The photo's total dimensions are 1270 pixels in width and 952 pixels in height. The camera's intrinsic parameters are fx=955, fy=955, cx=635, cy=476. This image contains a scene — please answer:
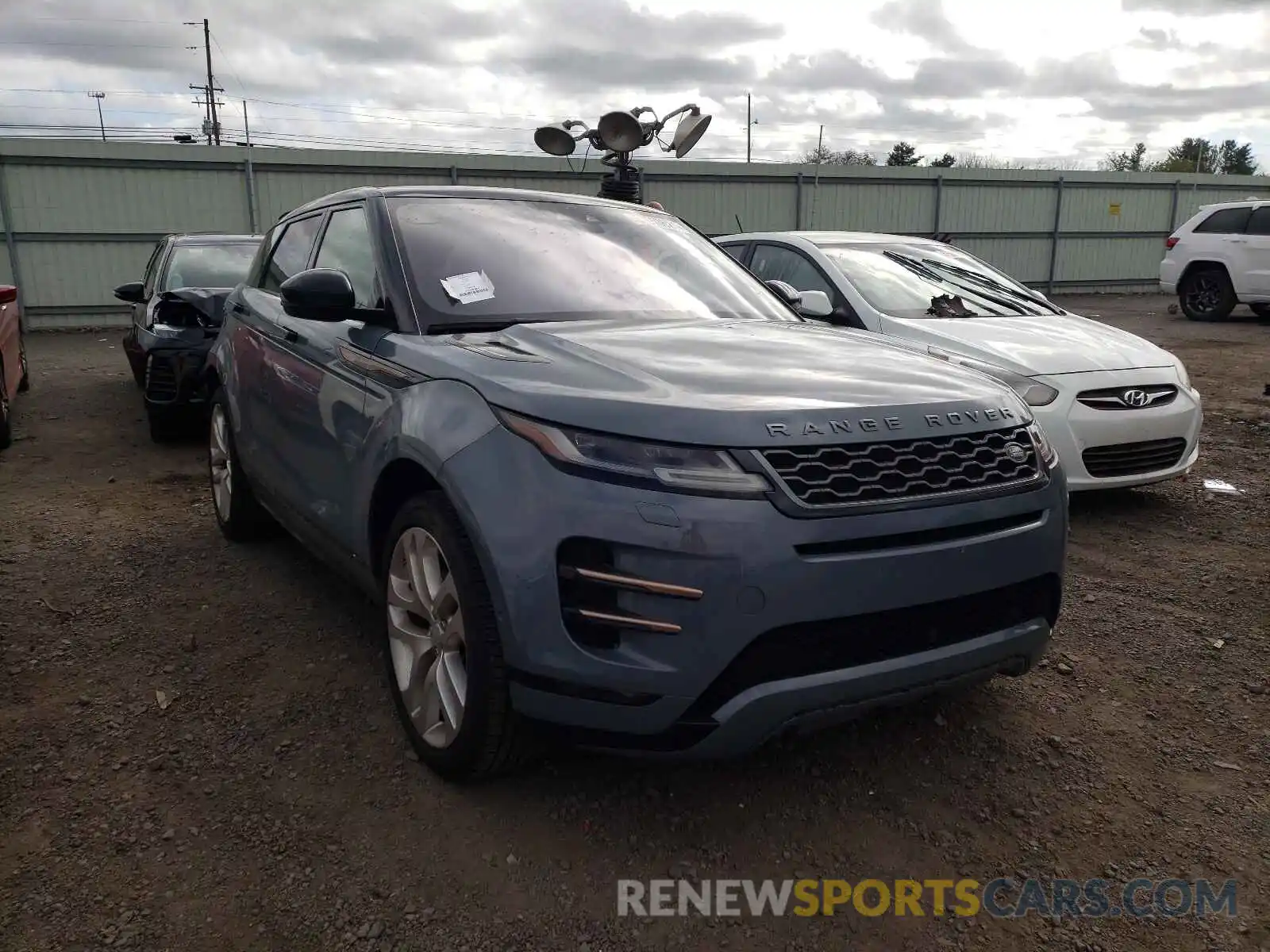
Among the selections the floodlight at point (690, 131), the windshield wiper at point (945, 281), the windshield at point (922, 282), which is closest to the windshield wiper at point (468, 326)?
the windshield at point (922, 282)

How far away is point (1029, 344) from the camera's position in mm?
5305

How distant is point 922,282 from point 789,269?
34.1 inches

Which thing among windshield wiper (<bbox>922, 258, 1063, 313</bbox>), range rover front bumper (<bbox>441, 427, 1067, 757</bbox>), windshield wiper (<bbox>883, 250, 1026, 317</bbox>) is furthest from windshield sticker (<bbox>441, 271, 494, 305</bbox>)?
windshield wiper (<bbox>922, 258, 1063, 313</bbox>)

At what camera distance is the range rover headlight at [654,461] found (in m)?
2.04

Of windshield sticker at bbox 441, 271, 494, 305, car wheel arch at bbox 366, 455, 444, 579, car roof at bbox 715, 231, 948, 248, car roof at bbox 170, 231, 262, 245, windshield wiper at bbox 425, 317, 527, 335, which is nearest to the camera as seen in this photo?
car wheel arch at bbox 366, 455, 444, 579

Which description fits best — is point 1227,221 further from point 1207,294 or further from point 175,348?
point 175,348

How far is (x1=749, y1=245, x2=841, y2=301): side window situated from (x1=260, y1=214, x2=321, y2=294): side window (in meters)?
2.91

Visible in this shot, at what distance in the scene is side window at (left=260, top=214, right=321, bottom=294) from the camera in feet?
13.0

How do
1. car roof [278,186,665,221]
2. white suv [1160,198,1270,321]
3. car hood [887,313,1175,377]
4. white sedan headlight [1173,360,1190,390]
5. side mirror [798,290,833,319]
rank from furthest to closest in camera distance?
white suv [1160,198,1270,321]
white sedan headlight [1173,360,1190,390]
car hood [887,313,1175,377]
side mirror [798,290,833,319]
car roof [278,186,665,221]

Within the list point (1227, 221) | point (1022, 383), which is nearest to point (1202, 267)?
point (1227, 221)

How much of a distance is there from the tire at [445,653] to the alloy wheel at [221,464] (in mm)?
2077

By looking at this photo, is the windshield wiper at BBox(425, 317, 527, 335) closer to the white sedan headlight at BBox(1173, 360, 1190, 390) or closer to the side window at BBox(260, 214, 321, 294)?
the side window at BBox(260, 214, 321, 294)

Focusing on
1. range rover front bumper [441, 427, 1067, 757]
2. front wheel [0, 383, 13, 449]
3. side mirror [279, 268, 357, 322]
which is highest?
side mirror [279, 268, 357, 322]

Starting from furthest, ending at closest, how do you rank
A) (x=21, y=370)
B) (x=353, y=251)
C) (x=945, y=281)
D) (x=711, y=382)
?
(x=21, y=370)
(x=945, y=281)
(x=353, y=251)
(x=711, y=382)
